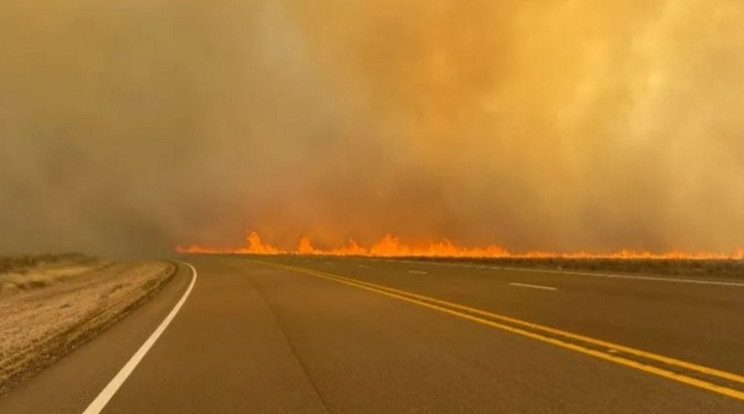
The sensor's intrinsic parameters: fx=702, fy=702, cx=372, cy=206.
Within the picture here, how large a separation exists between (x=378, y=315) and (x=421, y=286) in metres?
7.42

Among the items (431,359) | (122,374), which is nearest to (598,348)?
(431,359)

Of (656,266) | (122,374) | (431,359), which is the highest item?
(656,266)

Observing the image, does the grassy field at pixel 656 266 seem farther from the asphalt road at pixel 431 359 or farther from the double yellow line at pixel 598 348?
the double yellow line at pixel 598 348

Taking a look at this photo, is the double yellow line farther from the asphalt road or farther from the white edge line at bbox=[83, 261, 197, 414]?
the white edge line at bbox=[83, 261, 197, 414]

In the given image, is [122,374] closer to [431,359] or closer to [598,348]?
[431,359]

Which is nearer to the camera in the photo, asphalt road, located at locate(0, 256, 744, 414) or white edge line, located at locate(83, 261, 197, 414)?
asphalt road, located at locate(0, 256, 744, 414)

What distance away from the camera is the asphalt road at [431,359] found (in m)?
6.02

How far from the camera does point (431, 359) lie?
8078mm

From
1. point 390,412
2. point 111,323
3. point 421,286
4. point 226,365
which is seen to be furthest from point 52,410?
point 421,286

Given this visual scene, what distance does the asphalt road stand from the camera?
602 centimetres

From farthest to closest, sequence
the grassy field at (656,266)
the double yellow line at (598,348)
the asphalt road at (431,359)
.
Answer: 1. the grassy field at (656,266)
2. the double yellow line at (598,348)
3. the asphalt road at (431,359)

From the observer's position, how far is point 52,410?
252 inches

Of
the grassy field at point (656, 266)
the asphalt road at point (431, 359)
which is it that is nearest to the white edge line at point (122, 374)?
the asphalt road at point (431, 359)

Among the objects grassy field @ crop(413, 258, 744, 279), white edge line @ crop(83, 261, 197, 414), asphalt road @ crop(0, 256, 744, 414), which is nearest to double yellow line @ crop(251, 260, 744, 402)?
asphalt road @ crop(0, 256, 744, 414)
